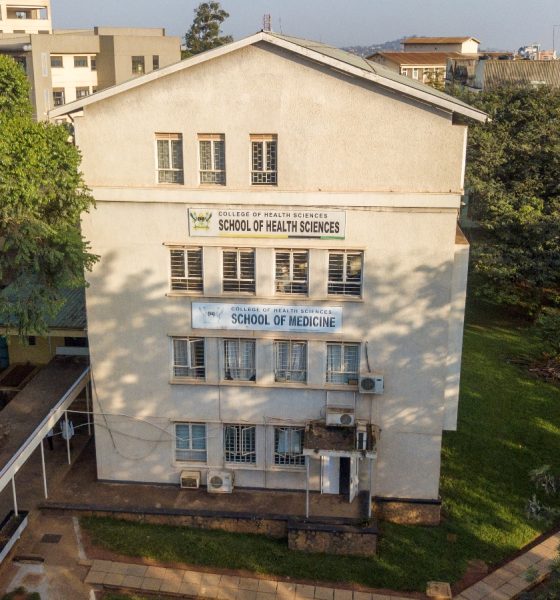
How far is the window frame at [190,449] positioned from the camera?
61.6ft

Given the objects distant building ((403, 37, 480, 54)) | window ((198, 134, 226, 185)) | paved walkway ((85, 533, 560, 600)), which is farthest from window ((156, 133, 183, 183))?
distant building ((403, 37, 480, 54))

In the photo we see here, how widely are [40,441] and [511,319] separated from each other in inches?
1030

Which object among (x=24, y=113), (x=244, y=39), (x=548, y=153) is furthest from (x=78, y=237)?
(x=548, y=153)

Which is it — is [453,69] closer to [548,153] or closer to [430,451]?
[548,153]

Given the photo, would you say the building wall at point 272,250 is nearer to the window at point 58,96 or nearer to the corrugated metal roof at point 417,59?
the window at point 58,96

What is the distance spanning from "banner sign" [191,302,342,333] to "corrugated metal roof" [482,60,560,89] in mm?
42875

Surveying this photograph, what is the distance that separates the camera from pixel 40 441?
1714cm

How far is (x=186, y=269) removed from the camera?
17609 millimetres

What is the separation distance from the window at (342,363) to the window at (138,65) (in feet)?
159

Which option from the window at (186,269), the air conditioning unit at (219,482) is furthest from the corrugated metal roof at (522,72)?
the air conditioning unit at (219,482)

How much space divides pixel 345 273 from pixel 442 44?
3660 inches

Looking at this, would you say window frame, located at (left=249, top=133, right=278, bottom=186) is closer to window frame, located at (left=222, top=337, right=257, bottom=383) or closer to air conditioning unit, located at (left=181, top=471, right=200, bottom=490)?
window frame, located at (left=222, top=337, right=257, bottom=383)

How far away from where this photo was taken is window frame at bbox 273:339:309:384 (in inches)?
705

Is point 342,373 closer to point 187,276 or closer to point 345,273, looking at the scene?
point 345,273
